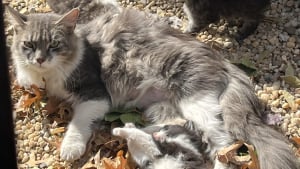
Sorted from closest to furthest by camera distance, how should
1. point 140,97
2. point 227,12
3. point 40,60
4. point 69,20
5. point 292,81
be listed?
1. point 40,60
2. point 69,20
3. point 140,97
4. point 292,81
5. point 227,12

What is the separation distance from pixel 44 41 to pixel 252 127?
153cm

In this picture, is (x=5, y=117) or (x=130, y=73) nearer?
(x=5, y=117)

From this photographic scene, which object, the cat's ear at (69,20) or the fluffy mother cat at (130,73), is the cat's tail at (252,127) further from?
the cat's ear at (69,20)

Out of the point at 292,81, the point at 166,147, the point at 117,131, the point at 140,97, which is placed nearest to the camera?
the point at 166,147

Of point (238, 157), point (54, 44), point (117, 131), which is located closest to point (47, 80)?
point (54, 44)

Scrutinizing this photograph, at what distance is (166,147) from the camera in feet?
9.59

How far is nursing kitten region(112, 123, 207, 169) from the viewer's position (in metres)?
2.86

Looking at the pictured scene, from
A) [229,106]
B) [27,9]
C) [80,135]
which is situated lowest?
[80,135]

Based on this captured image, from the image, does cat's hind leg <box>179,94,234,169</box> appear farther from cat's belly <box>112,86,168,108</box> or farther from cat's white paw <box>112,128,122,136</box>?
cat's white paw <box>112,128,122,136</box>

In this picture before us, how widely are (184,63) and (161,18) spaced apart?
97cm

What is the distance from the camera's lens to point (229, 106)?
120 inches

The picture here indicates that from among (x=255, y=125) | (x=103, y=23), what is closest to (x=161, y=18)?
(x=103, y=23)

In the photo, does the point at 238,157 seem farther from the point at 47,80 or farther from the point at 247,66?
the point at 47,80

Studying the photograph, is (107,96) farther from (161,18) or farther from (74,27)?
(161,18)
